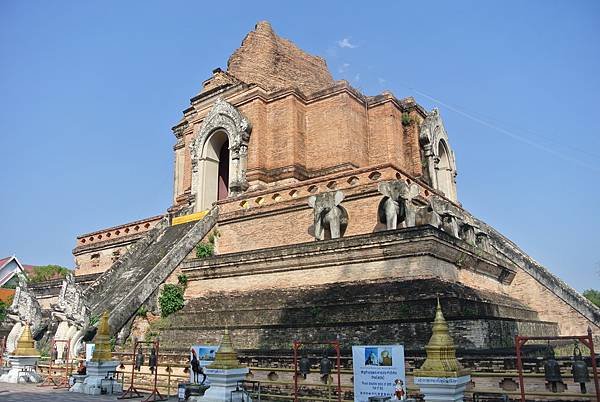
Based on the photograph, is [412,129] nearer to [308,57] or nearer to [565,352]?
[308,57]

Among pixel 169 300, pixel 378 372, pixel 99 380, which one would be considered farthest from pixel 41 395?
pixel 378 372

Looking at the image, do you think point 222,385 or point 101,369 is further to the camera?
point 101,369

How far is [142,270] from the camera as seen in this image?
16.2 metres

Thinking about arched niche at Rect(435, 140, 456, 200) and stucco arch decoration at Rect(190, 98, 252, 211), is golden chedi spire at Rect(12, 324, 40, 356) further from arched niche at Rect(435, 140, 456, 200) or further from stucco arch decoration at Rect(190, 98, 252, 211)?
arched niche at Rect(435, 140, 456, 200)

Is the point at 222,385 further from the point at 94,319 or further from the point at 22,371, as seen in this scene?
the point at 22,371

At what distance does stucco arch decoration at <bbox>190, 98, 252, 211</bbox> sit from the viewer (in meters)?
20.2

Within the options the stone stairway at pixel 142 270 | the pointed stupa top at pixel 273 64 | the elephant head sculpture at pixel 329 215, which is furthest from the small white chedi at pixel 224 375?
the pointed stupa top at pixel 273 64

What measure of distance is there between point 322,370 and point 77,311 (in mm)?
7423

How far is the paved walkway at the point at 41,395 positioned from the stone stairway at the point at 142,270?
191cm

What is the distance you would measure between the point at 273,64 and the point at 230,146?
476 centimetres

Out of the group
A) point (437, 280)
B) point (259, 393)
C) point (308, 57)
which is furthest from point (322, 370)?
point (308, 57)

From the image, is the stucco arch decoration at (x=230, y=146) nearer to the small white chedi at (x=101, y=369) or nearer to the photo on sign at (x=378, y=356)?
the small white chedi at (x=101, y=369)

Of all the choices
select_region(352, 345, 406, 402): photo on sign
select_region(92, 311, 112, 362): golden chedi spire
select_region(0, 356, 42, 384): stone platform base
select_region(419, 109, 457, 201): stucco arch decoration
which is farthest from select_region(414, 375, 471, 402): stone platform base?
select_region(419, 109, 457, 201): stucco arch decoration

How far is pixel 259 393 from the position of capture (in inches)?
371
